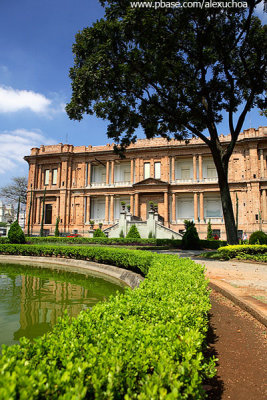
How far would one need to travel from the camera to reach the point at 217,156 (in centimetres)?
1205

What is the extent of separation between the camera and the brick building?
2822cm

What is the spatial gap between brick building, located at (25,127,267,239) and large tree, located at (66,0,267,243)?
16318 mm

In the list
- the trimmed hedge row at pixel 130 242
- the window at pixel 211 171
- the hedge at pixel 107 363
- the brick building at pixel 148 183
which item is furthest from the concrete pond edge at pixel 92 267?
the window at pixel 211 171

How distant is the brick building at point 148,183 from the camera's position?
28.2m

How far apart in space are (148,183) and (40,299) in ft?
83.4

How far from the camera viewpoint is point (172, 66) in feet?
37.8

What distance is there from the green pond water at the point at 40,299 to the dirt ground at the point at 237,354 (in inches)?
95.0

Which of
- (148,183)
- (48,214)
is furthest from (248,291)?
(48,214)

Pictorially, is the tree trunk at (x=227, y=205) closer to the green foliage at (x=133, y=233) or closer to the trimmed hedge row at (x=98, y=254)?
the trimmed hedge row at (x=98, y=254)

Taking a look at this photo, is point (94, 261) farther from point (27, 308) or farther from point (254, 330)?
point (254, 330)

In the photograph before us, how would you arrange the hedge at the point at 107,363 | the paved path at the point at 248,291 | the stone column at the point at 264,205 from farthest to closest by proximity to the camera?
the stone column at the point at 264,205 → the paved path at the point at 248,291 → the hedge at the point at 107,363

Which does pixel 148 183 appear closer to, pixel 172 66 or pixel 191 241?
pixel 191 241

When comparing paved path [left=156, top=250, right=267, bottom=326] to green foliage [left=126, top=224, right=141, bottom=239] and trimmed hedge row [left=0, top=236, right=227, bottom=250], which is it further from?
green foliage [left=126, top=224, right=141, bottom=239]

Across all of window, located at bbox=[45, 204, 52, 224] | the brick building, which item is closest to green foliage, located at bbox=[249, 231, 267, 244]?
the brick building
